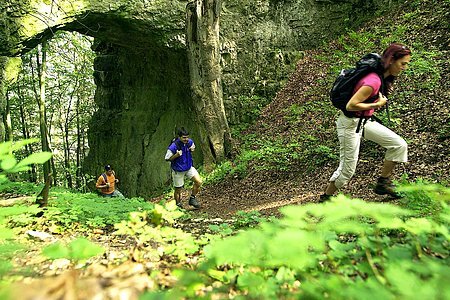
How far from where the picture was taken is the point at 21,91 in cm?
1858

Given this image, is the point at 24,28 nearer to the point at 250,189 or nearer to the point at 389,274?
the point at 250,189

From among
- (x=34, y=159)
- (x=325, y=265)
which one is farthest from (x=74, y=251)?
(x=325, y=265)

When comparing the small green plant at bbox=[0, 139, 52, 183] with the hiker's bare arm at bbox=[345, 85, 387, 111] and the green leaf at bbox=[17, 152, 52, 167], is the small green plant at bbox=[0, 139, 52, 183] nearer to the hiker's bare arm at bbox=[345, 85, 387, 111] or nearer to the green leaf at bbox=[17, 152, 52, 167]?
the green leaf at bbox=[17, 152, 52, 167]

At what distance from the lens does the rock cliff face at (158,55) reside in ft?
32.8

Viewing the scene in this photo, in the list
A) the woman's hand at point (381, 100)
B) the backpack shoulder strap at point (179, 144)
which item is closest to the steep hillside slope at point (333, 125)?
the woman's hand at point (381, 100)

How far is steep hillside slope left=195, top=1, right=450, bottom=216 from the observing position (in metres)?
6.13

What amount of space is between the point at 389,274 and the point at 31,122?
2554 centimetres

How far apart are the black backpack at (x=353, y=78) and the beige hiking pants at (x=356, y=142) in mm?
194

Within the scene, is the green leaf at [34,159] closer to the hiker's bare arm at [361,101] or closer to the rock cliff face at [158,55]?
the hiker's bare arm at [361,101]

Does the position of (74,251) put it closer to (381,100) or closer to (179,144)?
(381,100)

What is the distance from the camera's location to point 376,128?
406 centimetres

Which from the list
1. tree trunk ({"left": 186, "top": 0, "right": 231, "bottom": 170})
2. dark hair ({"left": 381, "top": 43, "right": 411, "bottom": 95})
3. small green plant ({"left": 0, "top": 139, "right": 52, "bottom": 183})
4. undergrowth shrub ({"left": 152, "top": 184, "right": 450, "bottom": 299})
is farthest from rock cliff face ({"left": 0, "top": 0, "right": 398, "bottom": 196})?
undergrowth shrub ({"left": 152, "top": 184, "right": 450, "bottom": 299})

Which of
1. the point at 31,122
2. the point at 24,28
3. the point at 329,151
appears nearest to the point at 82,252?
the point at 329,151

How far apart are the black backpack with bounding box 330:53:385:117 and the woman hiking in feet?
0.15
